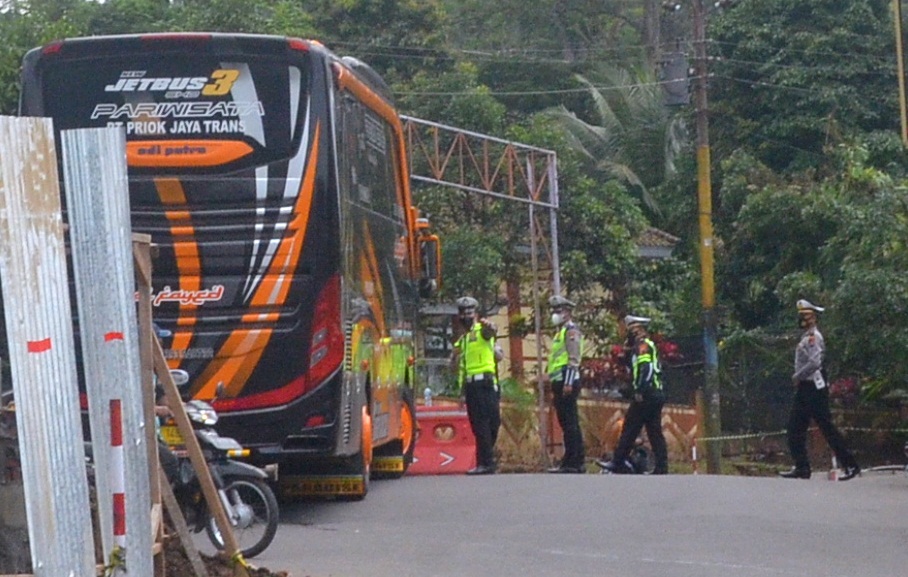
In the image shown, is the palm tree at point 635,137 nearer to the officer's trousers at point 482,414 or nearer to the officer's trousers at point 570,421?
the officer's trousers at point 570,421

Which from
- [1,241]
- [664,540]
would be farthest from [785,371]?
[1,241]

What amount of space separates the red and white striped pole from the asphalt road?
2.52 metres

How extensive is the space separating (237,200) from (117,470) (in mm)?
4825

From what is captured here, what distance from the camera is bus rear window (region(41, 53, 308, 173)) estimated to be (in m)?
11.8

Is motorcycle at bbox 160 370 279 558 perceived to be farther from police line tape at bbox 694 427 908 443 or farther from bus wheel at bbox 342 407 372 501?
police line tape at bbox 694 427 908 443

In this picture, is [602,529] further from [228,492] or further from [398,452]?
[398,452]

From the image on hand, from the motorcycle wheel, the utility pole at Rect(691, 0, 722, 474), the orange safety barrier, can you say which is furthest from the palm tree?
the motorcycle wheel

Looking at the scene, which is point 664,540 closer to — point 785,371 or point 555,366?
point 555,366

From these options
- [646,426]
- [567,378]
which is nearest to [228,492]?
[567,378]

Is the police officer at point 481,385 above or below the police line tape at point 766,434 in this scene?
above

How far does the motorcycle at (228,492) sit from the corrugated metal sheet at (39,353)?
2.97 meters

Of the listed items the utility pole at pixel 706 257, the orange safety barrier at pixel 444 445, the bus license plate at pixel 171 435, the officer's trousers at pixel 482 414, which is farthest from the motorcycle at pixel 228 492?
the utility pole at pixel 706 257

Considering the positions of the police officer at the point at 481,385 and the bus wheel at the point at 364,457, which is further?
the police officer at the point at 481,385

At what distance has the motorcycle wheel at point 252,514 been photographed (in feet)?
33.3
